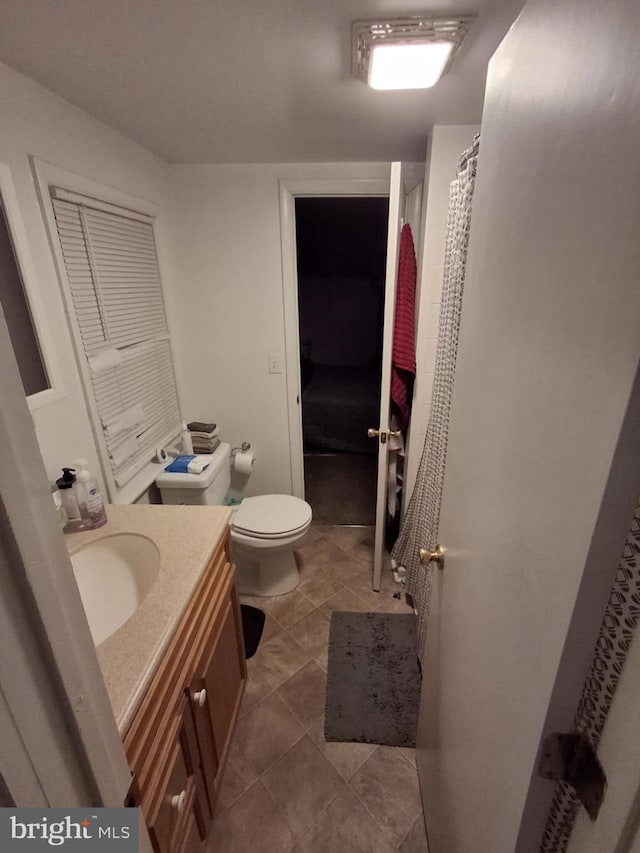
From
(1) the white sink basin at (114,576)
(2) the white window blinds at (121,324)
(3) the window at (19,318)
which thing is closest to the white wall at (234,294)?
(2) the white window blinds at (121,324)

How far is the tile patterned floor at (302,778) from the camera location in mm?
1163

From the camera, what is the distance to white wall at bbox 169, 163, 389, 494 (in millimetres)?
1977

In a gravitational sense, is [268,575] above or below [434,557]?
below


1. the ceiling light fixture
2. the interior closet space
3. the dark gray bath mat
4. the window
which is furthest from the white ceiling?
Answer: the dark gray bath mat

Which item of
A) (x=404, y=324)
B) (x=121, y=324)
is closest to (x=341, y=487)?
(x=404, y=324)

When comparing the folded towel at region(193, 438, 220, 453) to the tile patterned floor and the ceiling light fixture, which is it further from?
the ceiling light fixture

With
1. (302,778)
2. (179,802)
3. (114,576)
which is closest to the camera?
(179,802)

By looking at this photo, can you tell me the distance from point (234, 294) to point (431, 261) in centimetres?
109

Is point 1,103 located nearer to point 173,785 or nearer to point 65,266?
point 65,266

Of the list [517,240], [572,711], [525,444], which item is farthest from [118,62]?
[572,711]

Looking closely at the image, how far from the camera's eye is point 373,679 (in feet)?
5.31

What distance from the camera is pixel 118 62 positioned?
3.48 feet

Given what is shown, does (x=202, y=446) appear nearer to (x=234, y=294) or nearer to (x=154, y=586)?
(x=234, y=294)

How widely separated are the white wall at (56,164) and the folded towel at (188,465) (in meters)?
0.38
